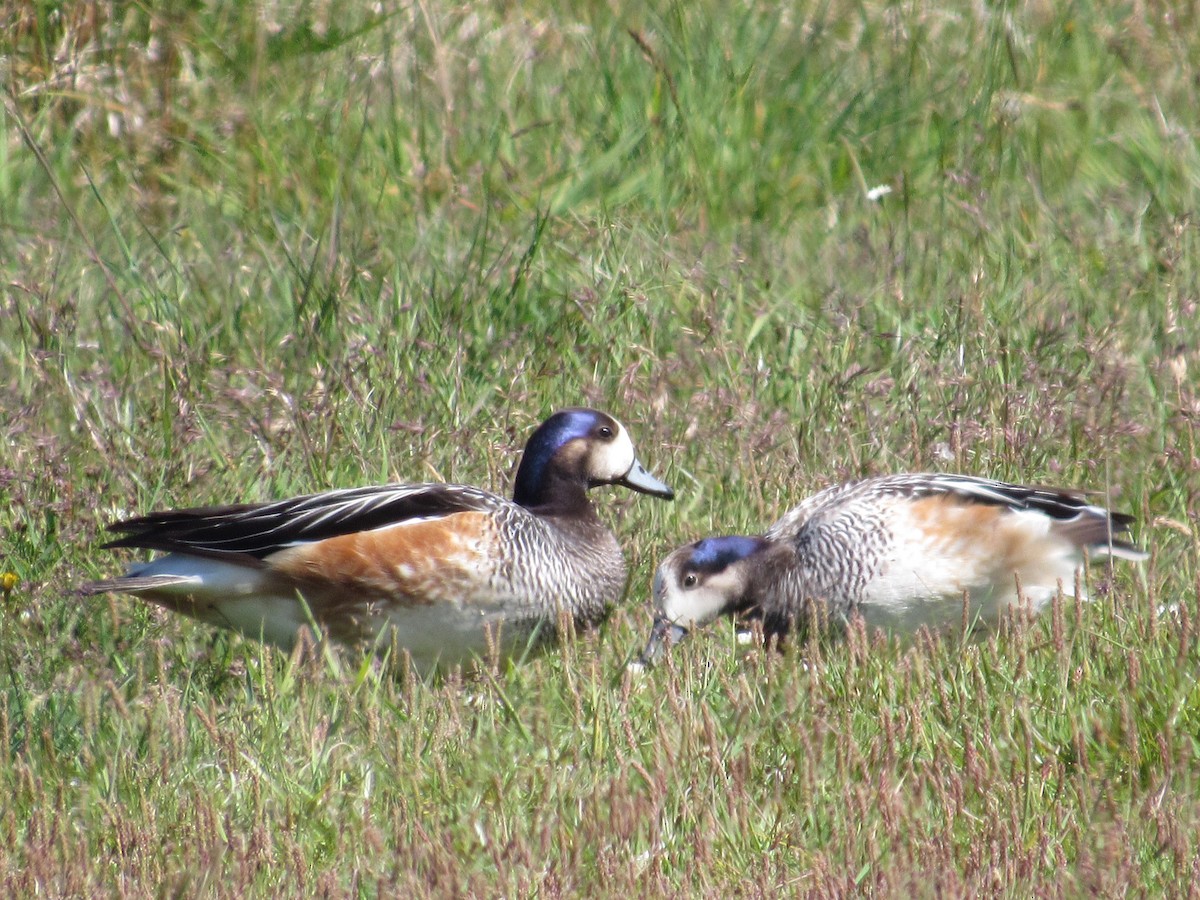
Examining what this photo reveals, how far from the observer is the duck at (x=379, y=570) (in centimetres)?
486

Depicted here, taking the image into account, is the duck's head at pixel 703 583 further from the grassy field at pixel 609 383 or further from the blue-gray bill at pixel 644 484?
the blue-gray bill at pixel 644 484

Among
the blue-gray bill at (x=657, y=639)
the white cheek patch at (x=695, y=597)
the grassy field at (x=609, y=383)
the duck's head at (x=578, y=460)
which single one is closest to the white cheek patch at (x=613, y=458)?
the duck's head at (x=578, y=460)

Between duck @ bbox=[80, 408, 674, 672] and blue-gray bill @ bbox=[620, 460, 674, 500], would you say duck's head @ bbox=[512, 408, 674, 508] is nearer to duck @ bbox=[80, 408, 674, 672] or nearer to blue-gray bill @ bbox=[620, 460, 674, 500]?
blue-gray bill @ bbox=[620, 460, 674, 500]

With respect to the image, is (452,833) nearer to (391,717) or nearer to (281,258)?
(391,717)

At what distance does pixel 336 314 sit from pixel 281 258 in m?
0.93

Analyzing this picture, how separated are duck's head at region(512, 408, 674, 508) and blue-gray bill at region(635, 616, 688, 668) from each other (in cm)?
64

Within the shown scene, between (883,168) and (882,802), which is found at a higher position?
(882,802)

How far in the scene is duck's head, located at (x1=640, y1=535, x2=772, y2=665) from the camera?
4914mm

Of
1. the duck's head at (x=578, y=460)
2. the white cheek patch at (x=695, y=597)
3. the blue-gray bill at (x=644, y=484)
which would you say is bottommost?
the white cheek patch at (x=695, y=597)

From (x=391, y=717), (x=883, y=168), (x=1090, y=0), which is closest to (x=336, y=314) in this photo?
(x=391, y=717)

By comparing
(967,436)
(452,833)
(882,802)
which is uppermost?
(882,802)

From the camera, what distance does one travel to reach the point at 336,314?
6.12 metres

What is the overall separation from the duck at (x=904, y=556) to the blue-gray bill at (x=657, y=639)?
3.6 inches

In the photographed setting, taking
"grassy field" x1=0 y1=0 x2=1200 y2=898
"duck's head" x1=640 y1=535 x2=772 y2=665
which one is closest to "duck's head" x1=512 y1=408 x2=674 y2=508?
"grassy field" x1=0 y1=0 x2=1200 y2=898
